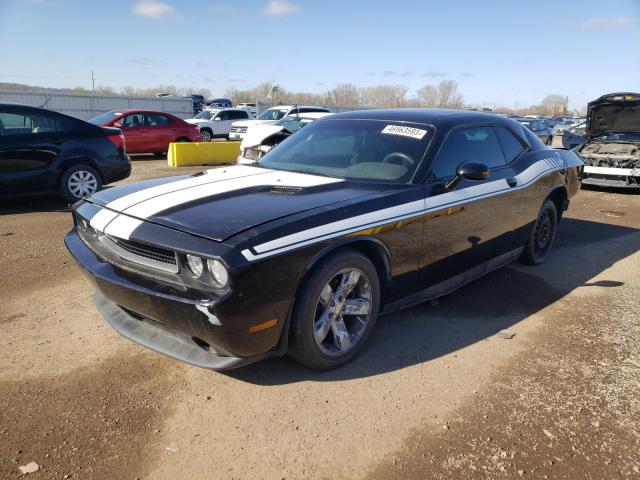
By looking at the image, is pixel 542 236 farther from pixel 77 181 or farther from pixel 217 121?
pixel 217 121

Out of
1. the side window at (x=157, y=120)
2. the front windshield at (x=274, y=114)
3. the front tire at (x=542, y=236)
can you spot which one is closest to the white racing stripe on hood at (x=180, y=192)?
the front tire at (x=542, y=236)

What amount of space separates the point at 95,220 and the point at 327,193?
4.78 ft

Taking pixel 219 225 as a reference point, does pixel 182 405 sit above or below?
below

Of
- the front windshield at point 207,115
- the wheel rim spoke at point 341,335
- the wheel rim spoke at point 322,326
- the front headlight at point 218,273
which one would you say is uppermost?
the front windshield at point 207,115

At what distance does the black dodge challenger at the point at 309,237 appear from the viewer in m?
2.58

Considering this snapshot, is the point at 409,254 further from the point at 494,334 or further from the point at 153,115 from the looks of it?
the point at 153,115

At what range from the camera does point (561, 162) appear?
5465 millimetres

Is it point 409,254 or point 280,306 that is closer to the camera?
point 280,306

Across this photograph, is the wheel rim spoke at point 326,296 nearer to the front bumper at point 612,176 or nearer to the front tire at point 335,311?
the front tire at point 335,311

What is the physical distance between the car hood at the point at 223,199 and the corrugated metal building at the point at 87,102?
21.7m

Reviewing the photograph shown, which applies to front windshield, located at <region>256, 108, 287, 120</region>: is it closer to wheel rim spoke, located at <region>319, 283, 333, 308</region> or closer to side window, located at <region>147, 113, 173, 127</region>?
side window, located at <region>147, 113, 173, 127</region>

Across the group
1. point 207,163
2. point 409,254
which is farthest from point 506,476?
point 207,163

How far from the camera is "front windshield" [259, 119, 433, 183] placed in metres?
3.66

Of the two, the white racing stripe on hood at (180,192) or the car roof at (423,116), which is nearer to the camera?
the white racing stripe on hood at (180,192)
